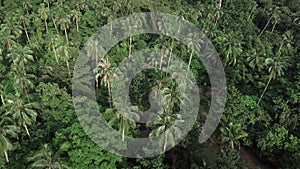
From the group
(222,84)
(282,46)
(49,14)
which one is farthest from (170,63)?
(49,14)

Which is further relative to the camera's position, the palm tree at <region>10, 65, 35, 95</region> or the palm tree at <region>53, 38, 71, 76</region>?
the palm tree at <region>53, 38, 71, 76</region>

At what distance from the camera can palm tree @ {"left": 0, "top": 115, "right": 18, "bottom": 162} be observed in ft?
112

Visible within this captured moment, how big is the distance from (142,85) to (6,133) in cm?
2354

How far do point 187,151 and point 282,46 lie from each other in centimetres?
3608

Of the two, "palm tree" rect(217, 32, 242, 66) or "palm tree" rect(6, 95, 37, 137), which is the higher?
"palm tree" rect(217, 32, 242, 66)

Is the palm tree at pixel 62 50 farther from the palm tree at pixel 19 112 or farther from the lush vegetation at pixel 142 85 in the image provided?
the palm tree at pixel 19 112

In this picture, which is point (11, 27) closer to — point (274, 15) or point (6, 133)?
point (6, 133)

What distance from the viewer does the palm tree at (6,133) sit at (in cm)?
3429

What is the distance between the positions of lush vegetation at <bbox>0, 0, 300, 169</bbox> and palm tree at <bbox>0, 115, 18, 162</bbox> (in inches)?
4.4

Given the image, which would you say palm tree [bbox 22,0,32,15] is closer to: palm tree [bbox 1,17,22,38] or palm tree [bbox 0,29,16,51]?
palm tree [bbox 1,17,22,38]

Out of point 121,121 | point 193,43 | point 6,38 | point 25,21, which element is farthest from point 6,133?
point 193,43

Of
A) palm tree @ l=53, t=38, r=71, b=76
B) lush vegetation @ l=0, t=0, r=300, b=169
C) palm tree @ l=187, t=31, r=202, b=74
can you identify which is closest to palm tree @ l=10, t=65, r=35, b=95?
lush vegetation @ l=0, t=0, r=300, b=169

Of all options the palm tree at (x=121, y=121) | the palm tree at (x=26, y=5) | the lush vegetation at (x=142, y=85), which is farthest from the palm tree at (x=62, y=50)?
the palm tree at (x=26, y=5)

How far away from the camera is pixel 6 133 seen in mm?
36812
